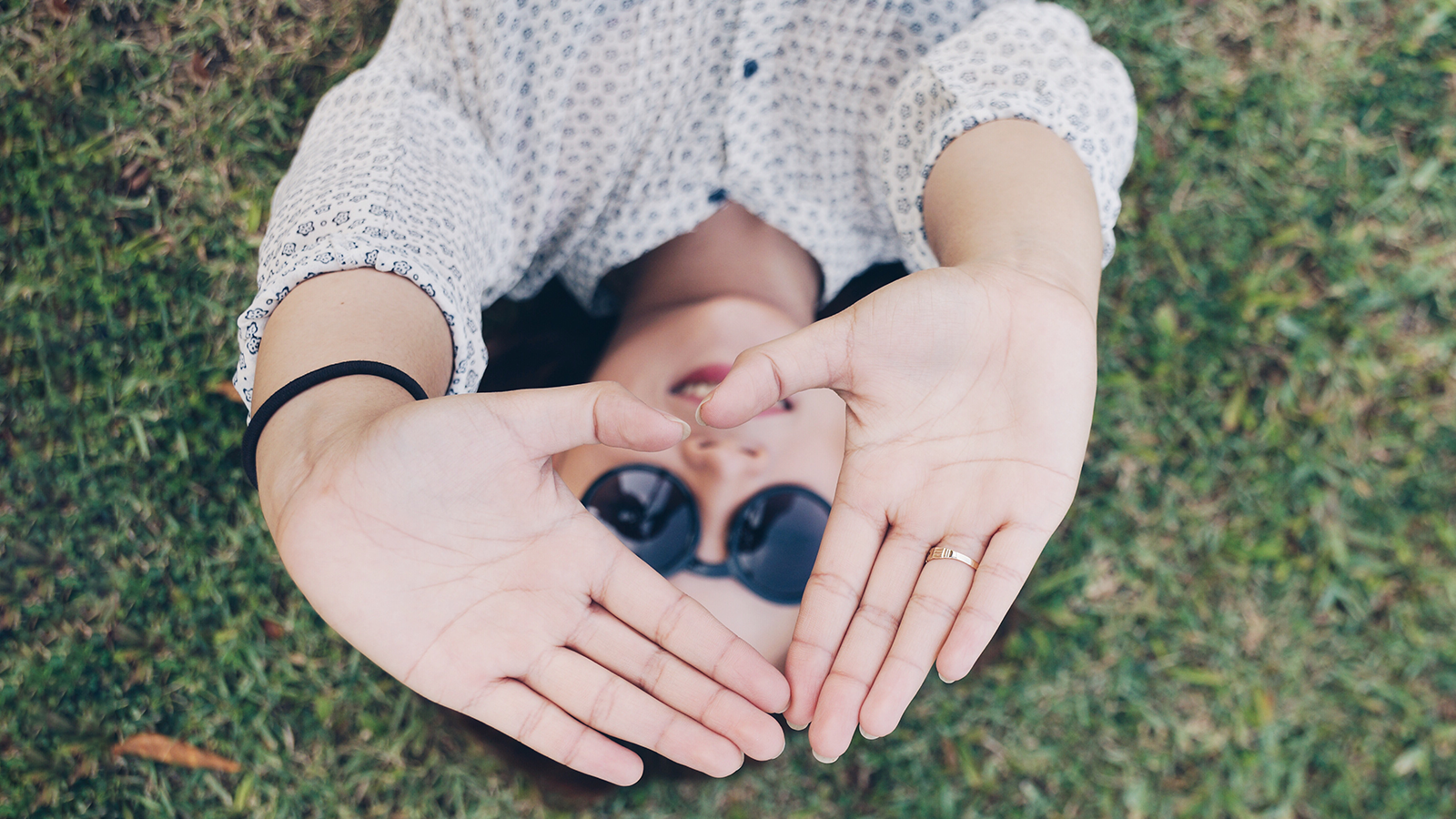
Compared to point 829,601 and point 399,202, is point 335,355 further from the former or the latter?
point 829,601

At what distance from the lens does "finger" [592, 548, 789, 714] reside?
1543 millimetres

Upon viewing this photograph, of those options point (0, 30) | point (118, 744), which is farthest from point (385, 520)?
point (0, 30)

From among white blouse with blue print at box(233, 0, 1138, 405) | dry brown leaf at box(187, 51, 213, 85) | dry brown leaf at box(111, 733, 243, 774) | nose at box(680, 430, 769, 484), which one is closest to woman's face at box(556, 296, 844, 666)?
nose at box(680, 430, 769, 484)

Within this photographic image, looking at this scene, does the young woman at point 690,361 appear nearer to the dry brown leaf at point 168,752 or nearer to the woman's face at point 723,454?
the woman's face at point 723,454

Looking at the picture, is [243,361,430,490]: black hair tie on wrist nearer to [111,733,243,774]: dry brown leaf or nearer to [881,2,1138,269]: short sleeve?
[881,2,1138,269]: short sleeve

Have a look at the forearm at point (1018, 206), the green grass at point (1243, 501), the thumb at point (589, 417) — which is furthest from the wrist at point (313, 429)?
the green grass at point (1243, 501)

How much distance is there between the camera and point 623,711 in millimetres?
1552

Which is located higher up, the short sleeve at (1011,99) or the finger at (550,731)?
the short sleeve at (1011,99)

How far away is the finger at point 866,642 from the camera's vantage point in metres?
1.54

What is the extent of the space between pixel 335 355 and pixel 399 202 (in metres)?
0.39

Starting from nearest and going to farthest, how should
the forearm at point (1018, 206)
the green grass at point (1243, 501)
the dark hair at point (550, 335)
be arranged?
the forearm at point (1018, 206) < the dark hair at point (550, 335) < the green grass at point (1243, 501)

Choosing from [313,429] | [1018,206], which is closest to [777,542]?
[1018,206]

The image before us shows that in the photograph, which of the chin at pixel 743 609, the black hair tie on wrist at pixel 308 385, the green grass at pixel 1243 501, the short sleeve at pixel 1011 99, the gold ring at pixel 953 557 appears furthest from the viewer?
the green grass at pixel 1243 501

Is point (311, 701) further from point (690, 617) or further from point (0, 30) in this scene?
point (0, 30)
